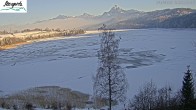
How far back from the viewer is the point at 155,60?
149 feet

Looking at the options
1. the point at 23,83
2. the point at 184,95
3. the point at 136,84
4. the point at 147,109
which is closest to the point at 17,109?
the point at 147,109

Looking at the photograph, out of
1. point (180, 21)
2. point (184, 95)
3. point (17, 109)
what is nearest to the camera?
point (17, 109)

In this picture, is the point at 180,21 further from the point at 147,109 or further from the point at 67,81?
the point at 147,109

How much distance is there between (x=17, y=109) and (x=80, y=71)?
2184 cm

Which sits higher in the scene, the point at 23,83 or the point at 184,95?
the point at 184,95

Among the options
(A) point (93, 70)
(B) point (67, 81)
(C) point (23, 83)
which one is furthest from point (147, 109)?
(A) point (93, 70)

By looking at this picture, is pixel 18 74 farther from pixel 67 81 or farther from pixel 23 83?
pixel 67 81

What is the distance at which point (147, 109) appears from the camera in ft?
60.7

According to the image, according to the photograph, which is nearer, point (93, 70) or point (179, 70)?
point (179, 70)

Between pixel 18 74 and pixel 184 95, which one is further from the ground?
pixel 184 95

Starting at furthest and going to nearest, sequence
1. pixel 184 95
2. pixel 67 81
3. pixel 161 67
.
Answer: pixel 161 67
pixel 67 81
pixel 184 95

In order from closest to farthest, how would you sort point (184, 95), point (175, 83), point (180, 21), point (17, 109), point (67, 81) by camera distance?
point (17, 109), point (184, 95), point (175, 83), point (67, 81), point (180, 21)

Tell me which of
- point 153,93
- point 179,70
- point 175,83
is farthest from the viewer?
point 179,70

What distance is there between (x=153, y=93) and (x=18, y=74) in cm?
2018
